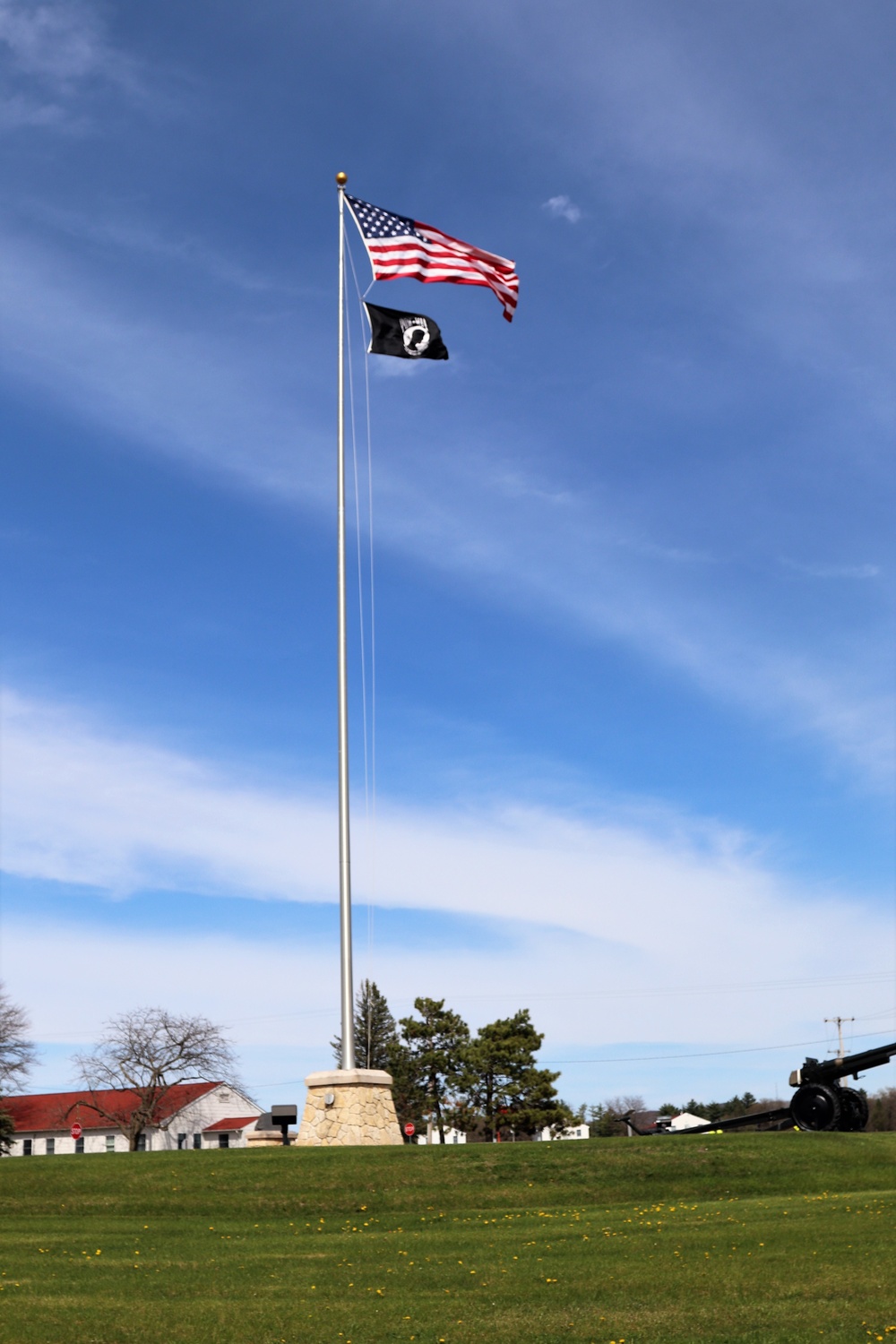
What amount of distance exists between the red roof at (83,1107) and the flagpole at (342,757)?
49.0m

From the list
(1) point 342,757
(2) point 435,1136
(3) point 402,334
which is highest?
(3) point 402,334

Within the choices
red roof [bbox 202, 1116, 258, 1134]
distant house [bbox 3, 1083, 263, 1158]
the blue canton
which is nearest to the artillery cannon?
the blue canton

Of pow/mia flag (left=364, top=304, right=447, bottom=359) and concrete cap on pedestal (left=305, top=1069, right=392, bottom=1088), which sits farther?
pow/mia flag (left=364, top=304, right=447, bottom=359)

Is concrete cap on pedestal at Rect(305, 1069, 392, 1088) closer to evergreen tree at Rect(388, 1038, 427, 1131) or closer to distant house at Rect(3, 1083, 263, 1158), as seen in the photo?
evergreen tree at Rect(388, 1038, 427, 1131)

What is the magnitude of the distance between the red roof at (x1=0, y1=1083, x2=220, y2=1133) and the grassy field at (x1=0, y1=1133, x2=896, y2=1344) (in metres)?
50.5

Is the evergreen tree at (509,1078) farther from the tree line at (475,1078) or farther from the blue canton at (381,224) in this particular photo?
the blue canton at (381,224)

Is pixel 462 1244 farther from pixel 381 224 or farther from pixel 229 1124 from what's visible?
pixel 229 1124

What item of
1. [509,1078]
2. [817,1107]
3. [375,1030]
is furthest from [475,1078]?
[817,1107]

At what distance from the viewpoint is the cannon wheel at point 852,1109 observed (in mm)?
25391

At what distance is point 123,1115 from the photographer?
6638 cm

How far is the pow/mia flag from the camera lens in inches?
982

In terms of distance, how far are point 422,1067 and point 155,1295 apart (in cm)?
5186

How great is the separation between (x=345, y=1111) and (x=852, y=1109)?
1060cm

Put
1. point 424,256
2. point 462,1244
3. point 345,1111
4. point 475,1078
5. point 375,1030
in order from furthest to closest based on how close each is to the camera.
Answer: point 375,1030 → point 475,1078 → point 424,256 → point 345,1111 → point 462,1244
